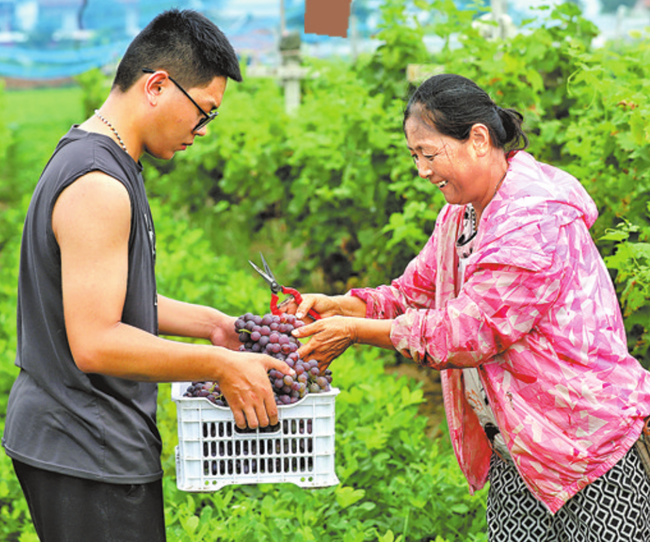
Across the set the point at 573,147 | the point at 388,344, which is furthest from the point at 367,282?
the point at 388,344

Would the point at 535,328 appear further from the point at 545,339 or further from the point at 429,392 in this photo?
the point at 429,392

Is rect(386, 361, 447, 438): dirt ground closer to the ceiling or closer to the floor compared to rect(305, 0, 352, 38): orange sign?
closer to the floor

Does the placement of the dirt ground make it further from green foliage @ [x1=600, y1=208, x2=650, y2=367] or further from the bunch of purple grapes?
A: the bunch of purple grapes

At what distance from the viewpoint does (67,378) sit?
199 cm

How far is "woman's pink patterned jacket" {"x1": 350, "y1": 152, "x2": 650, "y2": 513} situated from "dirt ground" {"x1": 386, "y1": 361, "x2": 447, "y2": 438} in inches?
93.5

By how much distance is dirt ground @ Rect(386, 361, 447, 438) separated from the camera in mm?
4910

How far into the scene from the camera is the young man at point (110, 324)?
187 cm

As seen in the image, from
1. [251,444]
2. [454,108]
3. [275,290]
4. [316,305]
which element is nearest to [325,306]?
[316,305]

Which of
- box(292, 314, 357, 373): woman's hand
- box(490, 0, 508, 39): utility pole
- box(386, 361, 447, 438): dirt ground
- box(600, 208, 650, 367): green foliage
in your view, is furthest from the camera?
box(490, 0, 508, 39): utility pole

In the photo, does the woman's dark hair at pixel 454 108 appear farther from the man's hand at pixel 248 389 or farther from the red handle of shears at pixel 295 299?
the man's hand at pixel 248 389

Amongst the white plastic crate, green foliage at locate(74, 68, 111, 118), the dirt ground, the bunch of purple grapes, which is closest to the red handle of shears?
the bunch of purple grapes

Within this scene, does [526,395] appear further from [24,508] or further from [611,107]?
[24,508]

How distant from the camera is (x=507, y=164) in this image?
92.7 inches

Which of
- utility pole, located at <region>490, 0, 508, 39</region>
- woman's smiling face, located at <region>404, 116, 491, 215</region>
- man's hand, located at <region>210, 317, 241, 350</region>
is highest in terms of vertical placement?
utility pole, located at <region>490, 0, 508, 39</region>
